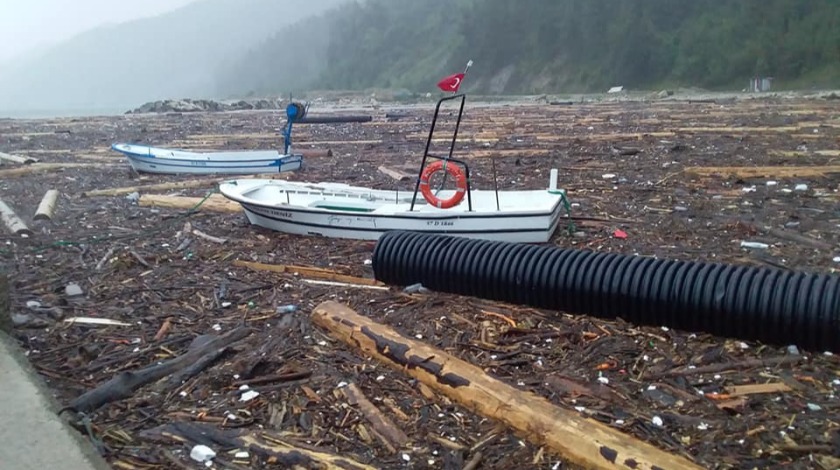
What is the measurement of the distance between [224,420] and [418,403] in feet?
4.13

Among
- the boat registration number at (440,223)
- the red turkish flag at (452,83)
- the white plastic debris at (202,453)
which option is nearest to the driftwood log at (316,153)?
the boat registration number at (440,223)

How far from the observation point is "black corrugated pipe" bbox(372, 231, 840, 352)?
16.4ft

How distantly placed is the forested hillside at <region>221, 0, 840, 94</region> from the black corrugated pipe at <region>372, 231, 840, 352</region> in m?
54.8

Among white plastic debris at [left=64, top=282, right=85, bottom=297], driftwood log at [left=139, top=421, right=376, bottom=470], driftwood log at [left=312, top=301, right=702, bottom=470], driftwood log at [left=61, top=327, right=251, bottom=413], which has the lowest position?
driftwood log at [left=139, top=421, right=376, bottom=470]

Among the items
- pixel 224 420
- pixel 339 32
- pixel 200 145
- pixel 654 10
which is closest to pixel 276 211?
pixel 224 420

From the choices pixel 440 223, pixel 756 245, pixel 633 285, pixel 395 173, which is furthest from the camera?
pixel 395 173

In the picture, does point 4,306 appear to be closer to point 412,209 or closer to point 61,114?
point 412,209

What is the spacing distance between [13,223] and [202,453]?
7020 mm

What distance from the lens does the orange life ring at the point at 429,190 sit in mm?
7684

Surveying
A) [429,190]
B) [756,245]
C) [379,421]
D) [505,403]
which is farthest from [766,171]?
[379,421]

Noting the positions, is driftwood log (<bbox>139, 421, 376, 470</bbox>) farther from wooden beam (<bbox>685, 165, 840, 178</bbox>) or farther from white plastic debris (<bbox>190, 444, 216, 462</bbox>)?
wooden beam (<bbox>685, 165, 840, 178</bbox>)

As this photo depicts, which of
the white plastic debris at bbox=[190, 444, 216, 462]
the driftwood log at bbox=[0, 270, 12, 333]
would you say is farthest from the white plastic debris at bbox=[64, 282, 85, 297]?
the white plastic debris at bbox=[190, 444, 216, 462]

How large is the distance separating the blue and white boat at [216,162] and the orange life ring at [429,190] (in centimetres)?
703

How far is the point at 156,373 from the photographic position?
493 cm
